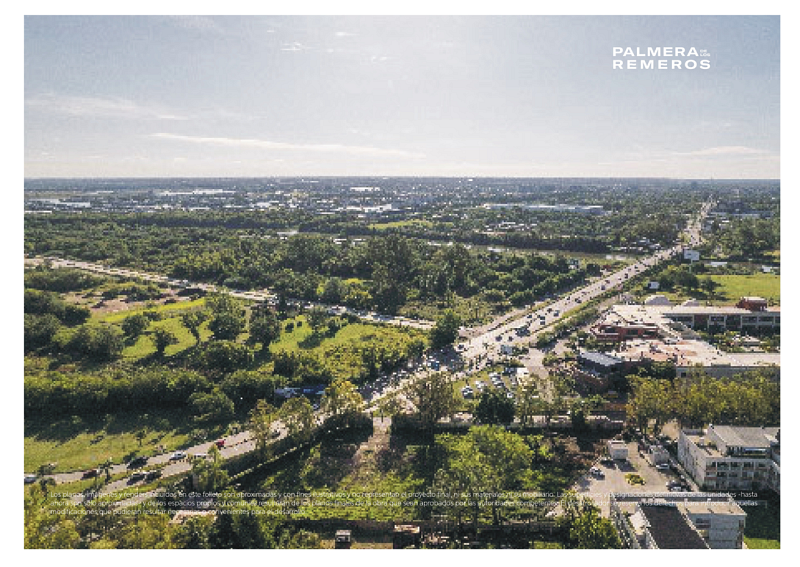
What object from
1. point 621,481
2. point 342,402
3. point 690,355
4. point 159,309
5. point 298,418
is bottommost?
point 621,481

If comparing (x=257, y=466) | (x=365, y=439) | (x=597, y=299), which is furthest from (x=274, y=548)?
(x=597, y=299)

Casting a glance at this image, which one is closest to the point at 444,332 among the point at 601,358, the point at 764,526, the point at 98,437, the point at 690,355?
the point at 601,358

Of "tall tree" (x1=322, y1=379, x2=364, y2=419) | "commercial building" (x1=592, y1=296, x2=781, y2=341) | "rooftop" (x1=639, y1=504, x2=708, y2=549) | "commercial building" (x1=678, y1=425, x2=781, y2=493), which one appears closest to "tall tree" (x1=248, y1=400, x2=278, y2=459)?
"tall tree" (x1=322, y1=379, x2=364, y2=419)

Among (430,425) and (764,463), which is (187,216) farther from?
(764,463)

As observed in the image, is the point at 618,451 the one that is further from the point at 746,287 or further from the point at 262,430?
the point at 746,287

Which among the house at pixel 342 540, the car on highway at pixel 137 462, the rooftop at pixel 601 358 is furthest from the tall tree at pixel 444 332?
the car on highway at pixel 137 462

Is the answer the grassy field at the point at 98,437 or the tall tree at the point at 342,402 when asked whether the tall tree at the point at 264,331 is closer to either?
the grassy field at the point at 98,437

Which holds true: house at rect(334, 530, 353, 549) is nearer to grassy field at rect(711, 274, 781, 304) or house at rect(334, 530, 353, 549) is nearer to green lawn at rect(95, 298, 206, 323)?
green lawn at rect(95, 298, 206, 323)

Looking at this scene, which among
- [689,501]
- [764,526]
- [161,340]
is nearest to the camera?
[689,501]
